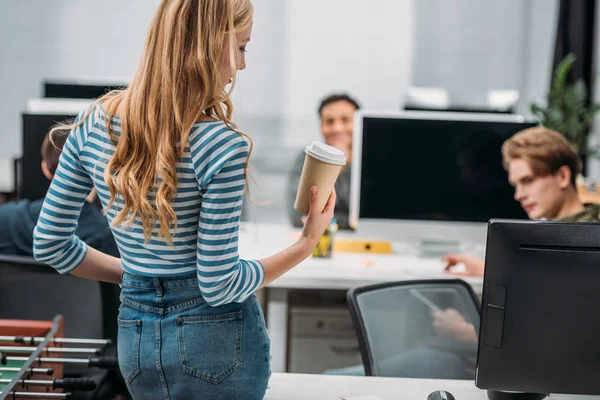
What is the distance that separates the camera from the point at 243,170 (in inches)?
45.9

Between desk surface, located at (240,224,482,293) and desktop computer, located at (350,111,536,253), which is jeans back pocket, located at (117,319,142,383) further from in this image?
desktop computer, located at (350,111,536,253)

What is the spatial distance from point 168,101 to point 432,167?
189 cm

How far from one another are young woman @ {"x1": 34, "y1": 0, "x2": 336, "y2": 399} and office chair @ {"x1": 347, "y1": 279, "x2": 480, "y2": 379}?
0.75m

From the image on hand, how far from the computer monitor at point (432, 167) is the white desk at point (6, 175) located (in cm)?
312

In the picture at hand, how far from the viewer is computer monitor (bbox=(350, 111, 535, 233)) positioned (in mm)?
2898

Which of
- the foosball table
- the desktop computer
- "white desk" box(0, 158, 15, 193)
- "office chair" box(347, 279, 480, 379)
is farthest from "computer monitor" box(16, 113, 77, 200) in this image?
"white desk" box(0, 158, 15, 193)

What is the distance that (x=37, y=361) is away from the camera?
151cm

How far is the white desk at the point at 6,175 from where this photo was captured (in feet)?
16.9

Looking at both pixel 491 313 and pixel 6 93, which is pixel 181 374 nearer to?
pixel 491 313

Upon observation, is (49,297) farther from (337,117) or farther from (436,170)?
(337,117)

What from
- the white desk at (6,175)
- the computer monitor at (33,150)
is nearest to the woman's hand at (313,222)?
the computer monitor at (33,150)

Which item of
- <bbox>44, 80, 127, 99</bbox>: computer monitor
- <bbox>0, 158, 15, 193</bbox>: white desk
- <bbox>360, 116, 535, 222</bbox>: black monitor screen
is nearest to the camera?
<bbox>360, 116, 535, 222</bbox>: black monitor screen

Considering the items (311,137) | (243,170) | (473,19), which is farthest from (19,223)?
(473,19)

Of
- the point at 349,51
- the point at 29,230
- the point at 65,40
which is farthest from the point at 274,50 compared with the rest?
the point at 29,230
